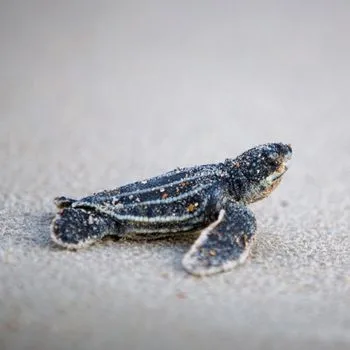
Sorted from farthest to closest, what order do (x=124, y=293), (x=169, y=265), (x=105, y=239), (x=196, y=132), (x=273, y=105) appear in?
(x=273, y=105), (x=196, y=132), (x=105, y=239), (x=169, y=265), (x=124, y=293)

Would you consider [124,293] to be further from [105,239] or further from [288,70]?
[288,70]

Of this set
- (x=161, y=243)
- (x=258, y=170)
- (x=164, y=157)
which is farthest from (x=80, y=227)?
(x=164, y=157)

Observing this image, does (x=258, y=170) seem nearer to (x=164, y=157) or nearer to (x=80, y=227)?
(x=80, y=227)

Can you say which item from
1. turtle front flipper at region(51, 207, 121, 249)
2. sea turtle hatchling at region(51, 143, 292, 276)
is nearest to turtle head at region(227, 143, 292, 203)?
sea turtle hatchling at region(51, 143, 292, 276)

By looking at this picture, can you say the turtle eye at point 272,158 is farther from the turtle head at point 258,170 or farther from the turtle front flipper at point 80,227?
the turtle front flipper at point 80,227

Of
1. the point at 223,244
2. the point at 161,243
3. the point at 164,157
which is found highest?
the point at 164,157

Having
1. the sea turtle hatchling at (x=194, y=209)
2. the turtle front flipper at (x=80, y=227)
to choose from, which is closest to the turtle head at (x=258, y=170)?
the sea turtle hatchling at (x=194, y=209)

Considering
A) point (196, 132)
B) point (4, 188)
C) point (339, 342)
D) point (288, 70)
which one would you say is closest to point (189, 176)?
point (339, 342)
